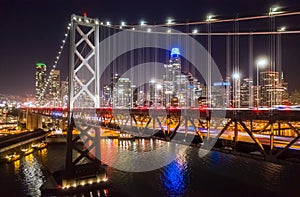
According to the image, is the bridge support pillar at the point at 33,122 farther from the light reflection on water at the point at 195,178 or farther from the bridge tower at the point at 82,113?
the bridge tower at the point at 82,113

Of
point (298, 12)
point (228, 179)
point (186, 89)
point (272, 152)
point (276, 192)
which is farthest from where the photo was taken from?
point (186, 89)

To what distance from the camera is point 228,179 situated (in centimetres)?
2111

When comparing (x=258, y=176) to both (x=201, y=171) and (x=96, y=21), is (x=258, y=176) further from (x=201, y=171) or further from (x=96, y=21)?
(x=96, y=21)

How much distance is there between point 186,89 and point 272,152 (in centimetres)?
2894

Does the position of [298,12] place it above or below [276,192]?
above

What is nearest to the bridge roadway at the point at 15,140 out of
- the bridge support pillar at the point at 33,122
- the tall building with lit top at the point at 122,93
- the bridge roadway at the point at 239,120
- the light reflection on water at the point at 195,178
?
the light reflection on water at the point at 195,178

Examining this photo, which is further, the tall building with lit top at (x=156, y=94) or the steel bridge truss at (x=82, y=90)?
the tall building with lit top at (x=156, y=94)

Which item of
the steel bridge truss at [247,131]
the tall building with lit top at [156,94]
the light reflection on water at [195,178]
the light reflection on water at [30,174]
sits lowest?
the light reflection on water at [30,174]

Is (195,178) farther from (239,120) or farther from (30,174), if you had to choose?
(30,174)

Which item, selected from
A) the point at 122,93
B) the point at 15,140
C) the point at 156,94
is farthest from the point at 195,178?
the point at 15,140

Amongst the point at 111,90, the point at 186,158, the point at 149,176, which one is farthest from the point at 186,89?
the point at 149,176

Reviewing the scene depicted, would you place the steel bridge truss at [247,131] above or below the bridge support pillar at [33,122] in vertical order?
above

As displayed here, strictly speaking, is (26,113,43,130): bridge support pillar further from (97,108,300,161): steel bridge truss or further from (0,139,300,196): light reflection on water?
(97,108,300,161): steel bridge truss

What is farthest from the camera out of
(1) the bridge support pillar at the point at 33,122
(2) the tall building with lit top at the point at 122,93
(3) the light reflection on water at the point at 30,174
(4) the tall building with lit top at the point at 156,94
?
(1) the bridge support pillar at the point at 33,122
